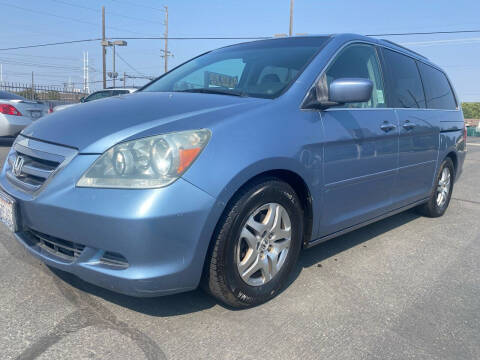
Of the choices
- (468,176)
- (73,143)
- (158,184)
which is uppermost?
(73,143)

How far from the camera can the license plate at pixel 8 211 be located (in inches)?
87.8

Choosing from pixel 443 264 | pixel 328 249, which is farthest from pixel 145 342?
pixel 443 264

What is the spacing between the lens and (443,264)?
333cm

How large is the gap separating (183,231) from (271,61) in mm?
1690

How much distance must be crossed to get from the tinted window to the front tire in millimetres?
1635

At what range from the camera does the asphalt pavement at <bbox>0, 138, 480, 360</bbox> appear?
1992 mm

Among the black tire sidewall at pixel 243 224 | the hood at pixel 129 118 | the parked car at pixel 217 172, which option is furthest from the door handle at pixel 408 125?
the hood at pixel 129 118

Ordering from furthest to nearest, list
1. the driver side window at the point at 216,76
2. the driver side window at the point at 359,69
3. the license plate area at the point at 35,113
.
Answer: the license plate area at the point at 35,113
the driver side window at the point at 216,76
the driver side window at the point at 359,69

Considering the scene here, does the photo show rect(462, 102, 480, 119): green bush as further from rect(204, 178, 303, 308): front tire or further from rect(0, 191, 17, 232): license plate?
rect(0, 191, 17, 232): license plate

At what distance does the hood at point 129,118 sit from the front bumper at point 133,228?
0.54 ft

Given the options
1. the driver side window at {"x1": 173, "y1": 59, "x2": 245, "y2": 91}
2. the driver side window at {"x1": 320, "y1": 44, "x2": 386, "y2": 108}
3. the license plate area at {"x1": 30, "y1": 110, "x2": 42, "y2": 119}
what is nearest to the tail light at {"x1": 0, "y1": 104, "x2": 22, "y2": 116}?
the license plate area at {"x1": 30, "y1": 110, "x2": 42, "y2": 119}

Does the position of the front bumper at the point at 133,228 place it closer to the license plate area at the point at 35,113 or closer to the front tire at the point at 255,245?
the front tire at the point at 255,245

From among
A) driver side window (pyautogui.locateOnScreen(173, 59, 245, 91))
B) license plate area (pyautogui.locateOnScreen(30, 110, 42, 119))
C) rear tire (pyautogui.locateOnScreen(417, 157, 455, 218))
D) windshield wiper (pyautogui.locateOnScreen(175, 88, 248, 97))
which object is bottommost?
rear tire (pyautogui.locateOnScreen(417, 157, 455, 218))

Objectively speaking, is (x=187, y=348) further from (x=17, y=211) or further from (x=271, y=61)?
(x=271, y=61)
